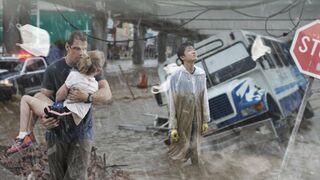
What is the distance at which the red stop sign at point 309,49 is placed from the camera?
5.53m

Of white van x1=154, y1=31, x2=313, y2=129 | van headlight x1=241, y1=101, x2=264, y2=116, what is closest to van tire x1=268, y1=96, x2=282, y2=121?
white van x1=154, y1=31, x2=313, y2=129

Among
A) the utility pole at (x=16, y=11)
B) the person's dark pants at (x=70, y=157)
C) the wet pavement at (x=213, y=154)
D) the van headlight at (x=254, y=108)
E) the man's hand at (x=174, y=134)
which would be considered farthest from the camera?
the utility pole at (x=16, y=11)

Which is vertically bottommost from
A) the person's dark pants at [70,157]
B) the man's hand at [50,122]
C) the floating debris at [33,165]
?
the floating debris at [33,165]

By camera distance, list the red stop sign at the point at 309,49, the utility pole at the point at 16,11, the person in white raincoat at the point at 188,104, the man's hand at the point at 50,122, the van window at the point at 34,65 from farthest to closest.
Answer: the van window at the point at 34,65 → the utility pole at the point at 16,11 → the person in white raincoat at the point at 188,104 → the red stop sign at the point at 309,49 → the man's hand at the point at 50,122

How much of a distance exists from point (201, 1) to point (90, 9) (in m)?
2.28

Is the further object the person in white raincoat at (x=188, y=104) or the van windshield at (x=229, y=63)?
the van windshield at (x=229, y=63)

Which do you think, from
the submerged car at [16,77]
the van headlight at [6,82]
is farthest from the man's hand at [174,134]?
the van headlight at [6,82]

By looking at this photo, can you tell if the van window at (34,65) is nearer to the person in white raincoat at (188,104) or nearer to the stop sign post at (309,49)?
the person in white raincoat at (188,104)

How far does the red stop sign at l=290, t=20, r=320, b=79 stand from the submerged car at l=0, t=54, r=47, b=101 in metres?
10.1

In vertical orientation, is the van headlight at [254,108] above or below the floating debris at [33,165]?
above

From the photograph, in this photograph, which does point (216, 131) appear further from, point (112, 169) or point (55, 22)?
point (55, 22)

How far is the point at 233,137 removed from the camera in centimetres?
907

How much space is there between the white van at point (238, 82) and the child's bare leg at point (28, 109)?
15.5 feet

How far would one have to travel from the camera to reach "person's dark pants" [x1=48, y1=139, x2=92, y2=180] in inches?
168
